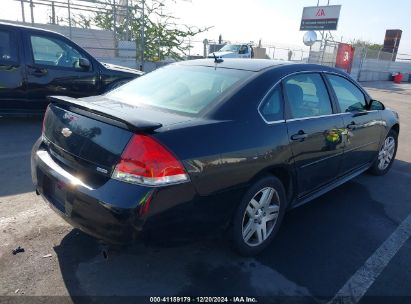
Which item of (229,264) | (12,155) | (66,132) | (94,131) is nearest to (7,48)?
(12,155)

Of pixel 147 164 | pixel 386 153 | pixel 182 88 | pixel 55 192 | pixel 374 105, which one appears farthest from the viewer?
pixel 386 153

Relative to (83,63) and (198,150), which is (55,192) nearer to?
(198,150)

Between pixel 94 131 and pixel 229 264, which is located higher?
pixel 94 131

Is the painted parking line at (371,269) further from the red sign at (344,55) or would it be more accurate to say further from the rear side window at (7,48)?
the red sign at (344,55)

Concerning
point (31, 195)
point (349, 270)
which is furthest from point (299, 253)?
point (31, 195)

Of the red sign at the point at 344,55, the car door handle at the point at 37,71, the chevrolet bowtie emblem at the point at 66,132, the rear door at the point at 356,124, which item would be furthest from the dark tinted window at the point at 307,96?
the red sign at the point at 344,55

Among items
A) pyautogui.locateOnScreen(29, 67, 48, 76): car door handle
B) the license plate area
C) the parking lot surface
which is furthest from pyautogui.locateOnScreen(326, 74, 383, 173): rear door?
pyautogui.locateOnScreen(29, 67, 48, 76): car door handle

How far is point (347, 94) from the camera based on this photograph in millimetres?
4137

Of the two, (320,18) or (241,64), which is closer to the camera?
(241,64)

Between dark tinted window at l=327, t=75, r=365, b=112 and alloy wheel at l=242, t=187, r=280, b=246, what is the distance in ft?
5.03

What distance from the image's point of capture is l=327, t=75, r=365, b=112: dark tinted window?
3.90 m

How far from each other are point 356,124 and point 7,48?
5762mm

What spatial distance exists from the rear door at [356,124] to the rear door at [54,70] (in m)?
4.84

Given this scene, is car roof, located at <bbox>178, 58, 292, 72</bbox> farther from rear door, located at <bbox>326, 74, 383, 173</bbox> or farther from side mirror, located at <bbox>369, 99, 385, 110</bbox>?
side mirror, located at <bbox>369, 99, 385, 110</bbox>
